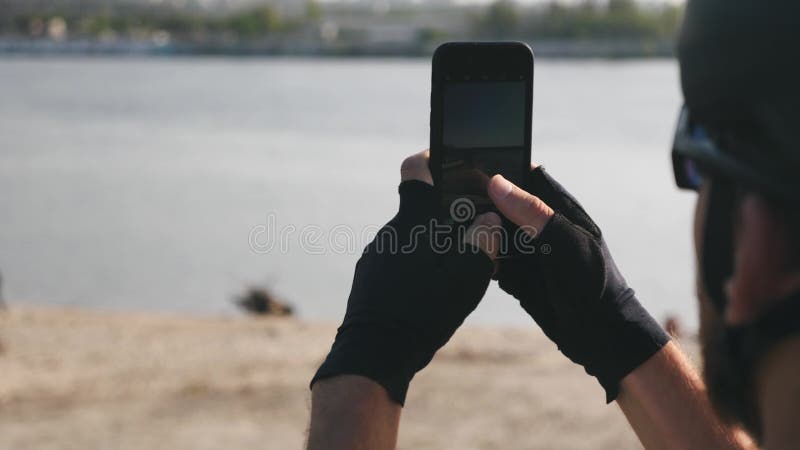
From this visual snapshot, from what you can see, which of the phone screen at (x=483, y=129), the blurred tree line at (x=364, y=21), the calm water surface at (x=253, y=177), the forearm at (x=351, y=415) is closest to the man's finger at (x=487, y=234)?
the phone screen at (x=483, y=129)

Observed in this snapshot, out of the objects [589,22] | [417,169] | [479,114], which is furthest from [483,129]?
[589,22]

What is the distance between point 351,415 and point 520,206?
1.62ft

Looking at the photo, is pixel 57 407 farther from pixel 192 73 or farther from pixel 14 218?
pixel 192 73

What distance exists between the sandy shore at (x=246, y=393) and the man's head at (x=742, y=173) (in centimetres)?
394

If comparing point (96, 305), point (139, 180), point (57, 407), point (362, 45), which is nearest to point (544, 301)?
point (57, 407)

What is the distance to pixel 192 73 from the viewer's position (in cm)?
4556

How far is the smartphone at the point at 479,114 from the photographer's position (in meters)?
1.84

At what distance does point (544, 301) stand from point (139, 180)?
60.1ft

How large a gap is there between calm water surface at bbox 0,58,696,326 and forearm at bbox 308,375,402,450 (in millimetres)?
7704

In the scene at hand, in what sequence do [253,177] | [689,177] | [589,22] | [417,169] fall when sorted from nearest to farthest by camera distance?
[689,177] → [417,169] → [253,177] → [589,22]

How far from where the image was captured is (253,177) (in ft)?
63.2

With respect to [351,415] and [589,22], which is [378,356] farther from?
[589,22]
